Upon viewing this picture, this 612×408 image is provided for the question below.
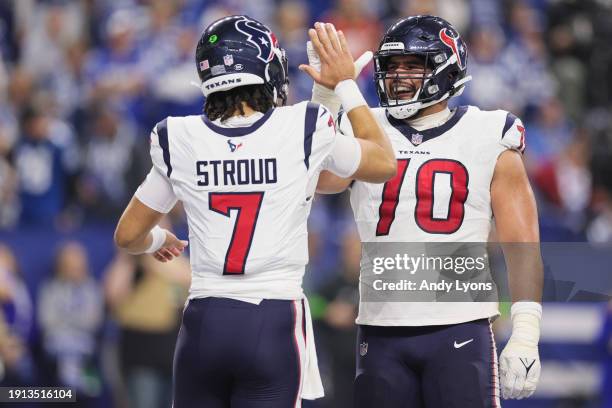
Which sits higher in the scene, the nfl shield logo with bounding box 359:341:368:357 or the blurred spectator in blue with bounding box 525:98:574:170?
the blurred spectator in blue with bounding box 525:98:574:170

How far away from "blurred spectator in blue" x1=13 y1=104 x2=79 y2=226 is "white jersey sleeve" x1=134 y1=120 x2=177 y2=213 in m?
5.51

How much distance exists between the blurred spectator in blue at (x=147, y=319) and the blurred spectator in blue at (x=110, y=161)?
91 centimetres

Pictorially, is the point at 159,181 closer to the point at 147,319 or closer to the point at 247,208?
the point at 247,208

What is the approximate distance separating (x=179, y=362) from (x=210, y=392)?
6.6 inches

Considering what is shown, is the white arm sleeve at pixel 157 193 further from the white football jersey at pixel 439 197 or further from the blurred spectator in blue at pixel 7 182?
the blurred spectator in blue at pixel 7 182

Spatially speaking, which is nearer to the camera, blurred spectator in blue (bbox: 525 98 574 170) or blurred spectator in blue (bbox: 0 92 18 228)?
A: blurred spectator in blue (bbox: 0 92 18 228)

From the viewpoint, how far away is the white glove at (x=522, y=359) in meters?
4.71

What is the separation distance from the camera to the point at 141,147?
10.0 metres

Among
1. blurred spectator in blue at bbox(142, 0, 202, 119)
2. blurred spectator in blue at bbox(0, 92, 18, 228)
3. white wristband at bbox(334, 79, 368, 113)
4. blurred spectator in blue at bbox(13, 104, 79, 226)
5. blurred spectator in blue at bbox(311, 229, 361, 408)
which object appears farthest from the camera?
blurred spectator in blue at bbox(142, 0, 202, 119)

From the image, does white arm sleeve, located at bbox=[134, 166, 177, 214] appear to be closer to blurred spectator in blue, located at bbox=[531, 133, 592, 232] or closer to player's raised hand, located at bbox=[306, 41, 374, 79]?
player's raised hand, located at bbox=[306, 41, 374, 79]

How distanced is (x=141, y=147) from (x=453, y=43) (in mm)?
5286

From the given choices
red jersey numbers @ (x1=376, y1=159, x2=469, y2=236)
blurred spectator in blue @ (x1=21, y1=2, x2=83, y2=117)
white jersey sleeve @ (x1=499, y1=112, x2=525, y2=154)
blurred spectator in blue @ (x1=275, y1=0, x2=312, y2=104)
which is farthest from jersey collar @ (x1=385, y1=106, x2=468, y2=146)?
blurred spectator in blue @ (x1=21, y1=2, x2=83, y2=117)

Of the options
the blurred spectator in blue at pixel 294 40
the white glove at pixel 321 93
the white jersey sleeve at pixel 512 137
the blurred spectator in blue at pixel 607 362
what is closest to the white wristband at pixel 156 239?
the white glove at pixel 321 93

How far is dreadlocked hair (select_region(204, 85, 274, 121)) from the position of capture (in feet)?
14.6
